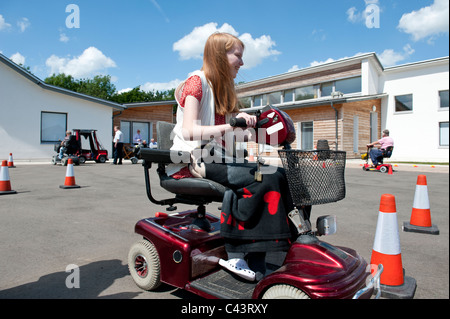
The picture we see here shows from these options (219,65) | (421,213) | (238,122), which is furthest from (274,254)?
(421,213)

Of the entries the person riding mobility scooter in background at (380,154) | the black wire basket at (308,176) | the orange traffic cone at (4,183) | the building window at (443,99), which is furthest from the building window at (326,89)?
the black wire basket at (308,176)

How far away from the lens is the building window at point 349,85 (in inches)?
864

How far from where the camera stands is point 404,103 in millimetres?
20891

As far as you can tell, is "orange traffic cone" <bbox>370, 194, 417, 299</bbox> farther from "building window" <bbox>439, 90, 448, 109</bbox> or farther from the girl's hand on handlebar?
"building window" <bbox>439, 90, 448, 109</bbox>

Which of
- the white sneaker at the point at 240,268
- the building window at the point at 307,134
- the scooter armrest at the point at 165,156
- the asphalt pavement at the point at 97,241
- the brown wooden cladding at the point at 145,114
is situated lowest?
the asphalt pavement at the point at 97,241

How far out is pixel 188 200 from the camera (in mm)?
2328

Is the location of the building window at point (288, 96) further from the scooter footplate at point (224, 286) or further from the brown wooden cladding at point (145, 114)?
the scooter footplate at point (224, 286)

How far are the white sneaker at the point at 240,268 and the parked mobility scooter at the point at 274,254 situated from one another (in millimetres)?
62

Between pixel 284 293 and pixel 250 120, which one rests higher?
pixel 250 120

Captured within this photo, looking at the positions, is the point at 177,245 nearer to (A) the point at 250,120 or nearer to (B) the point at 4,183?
(A) the point at 250,120

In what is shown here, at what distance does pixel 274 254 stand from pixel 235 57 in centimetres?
146

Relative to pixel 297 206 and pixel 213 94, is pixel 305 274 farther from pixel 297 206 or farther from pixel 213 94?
pixel 213 94

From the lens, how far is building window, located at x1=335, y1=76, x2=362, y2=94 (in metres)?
21.9
